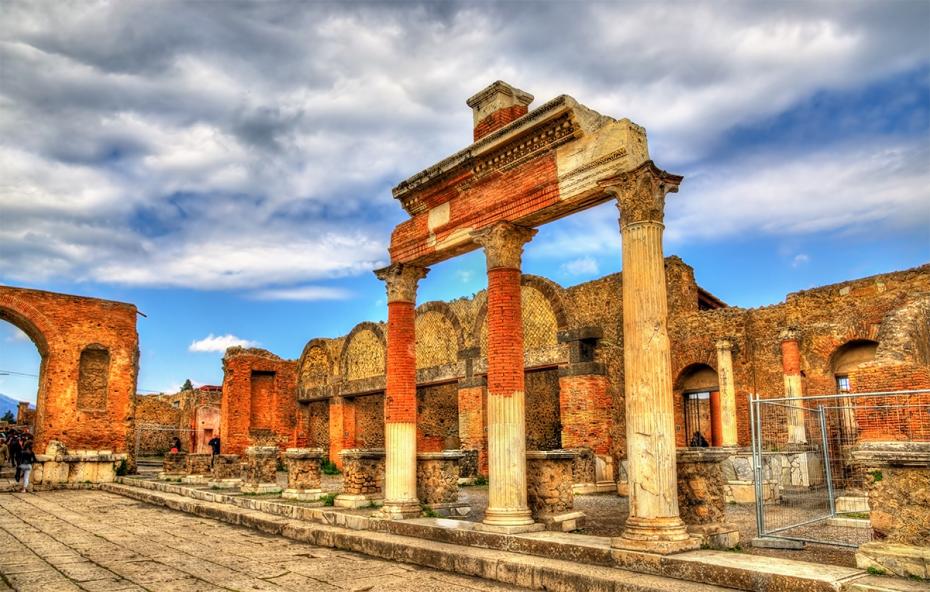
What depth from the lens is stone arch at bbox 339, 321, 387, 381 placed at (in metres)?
21.3

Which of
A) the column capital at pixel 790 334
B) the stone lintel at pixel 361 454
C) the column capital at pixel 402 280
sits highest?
the column capital at pixel 402 280

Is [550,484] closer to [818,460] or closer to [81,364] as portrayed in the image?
[818,460]

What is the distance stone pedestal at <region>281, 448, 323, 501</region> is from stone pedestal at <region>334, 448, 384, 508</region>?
4.47ft

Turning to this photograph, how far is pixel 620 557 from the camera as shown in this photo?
6105mm

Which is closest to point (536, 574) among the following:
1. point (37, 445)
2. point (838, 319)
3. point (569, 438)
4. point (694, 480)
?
point (694, 480)

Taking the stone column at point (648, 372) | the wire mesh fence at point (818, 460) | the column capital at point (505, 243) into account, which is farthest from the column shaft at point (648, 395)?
the column capital at point (505, 243)

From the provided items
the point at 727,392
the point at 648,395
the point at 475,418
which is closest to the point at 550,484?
the point at 648,395

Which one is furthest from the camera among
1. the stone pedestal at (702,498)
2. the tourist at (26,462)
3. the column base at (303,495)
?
the tourist at (26,462)

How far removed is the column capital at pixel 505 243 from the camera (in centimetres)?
856

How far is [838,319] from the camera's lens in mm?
14508

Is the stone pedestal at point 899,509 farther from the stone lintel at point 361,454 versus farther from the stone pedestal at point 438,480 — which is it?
the stone lintel at point 361,454

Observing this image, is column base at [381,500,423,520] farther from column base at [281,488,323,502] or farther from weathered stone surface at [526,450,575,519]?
column base at [281,488,323,502]

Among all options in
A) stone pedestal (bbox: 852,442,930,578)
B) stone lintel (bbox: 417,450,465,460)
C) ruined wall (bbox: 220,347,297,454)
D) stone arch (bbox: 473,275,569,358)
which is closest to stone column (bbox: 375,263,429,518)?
stone lintel (bbox: 417,450,465,460)

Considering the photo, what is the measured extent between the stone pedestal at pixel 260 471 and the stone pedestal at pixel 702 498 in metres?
9.25
